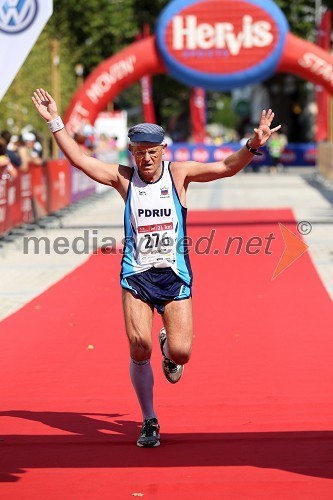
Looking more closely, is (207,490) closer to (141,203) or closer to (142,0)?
(141,203)

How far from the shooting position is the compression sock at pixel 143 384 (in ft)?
24.9

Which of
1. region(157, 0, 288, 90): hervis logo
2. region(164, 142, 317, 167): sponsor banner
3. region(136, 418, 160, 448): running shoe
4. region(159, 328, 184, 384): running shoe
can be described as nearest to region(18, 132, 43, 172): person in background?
region(157, 0, 288, 90): hervis logo

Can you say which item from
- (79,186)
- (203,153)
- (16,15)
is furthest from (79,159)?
(203,153)

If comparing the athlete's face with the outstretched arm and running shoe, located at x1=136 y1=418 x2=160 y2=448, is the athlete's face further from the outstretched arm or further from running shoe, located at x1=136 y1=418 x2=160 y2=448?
running shoe, located at x1=136 y1=418 x2=160 y2=448

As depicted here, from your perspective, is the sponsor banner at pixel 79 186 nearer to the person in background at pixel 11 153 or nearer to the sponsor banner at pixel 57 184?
the sponsor banner at pixel 57 184

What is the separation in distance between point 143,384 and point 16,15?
27.9 feet

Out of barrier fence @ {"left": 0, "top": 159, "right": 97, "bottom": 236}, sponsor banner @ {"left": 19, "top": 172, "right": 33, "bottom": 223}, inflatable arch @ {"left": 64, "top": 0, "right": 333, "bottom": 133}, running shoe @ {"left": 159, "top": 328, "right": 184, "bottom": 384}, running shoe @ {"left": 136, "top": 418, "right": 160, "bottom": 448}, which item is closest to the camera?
running shoe @ {"left": 136, "top": 418, "right": 160, "bottom": 448}

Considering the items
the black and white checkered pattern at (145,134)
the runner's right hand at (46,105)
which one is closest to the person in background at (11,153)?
the runner's right hand at (46,105)

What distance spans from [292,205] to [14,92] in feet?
52.8

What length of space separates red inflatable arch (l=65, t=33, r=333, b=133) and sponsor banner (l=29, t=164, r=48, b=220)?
10477 mm

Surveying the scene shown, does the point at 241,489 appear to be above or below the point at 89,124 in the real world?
below

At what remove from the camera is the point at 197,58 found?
1383 inches

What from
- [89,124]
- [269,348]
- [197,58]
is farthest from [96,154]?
[269,348]

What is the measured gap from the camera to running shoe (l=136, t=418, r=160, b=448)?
291 inches
